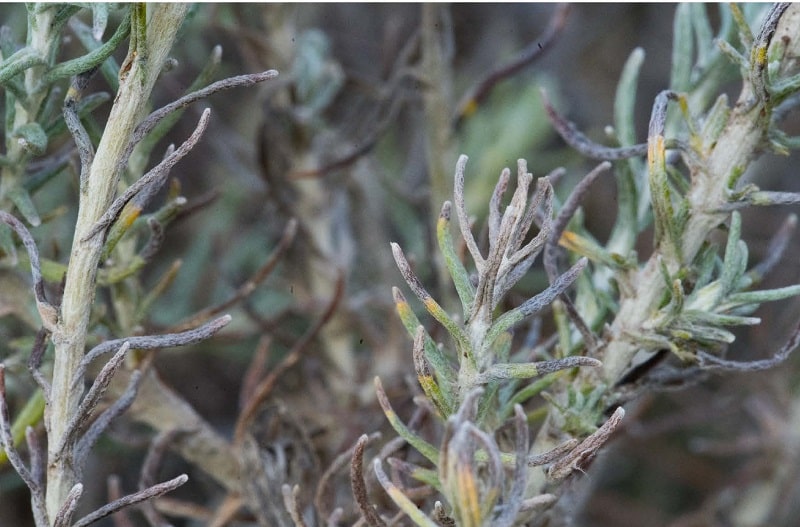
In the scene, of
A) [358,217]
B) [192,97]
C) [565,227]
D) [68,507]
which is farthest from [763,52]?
[358,217]

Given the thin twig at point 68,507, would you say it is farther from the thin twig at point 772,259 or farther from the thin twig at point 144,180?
the thin twig at point 772,259

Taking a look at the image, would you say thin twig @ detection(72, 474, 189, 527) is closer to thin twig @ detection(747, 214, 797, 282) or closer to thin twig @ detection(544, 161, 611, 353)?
thin twig @ detection(544, 161, 611, 353)

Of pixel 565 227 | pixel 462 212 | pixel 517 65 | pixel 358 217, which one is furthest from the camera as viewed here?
pixel 358 217

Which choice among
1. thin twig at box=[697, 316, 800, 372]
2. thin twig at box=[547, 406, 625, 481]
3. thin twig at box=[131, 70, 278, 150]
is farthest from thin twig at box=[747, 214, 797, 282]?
thin twig at box=[131, 70, 278, 150]

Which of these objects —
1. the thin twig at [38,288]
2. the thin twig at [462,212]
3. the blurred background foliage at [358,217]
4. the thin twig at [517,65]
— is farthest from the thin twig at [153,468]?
the thin twig at [517,65]

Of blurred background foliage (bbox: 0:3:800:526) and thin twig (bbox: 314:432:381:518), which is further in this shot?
blurred background foliage (bbox: 0:3:800:526)

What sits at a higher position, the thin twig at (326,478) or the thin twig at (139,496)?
the thin twig at (139,496)

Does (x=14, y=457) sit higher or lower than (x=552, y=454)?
higher

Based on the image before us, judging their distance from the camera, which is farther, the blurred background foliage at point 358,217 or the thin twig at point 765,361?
the blurred background foliage at point 358,217

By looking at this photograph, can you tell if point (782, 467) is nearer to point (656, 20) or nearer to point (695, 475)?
point (695, 475)

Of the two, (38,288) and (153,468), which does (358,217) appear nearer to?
(153,468)
